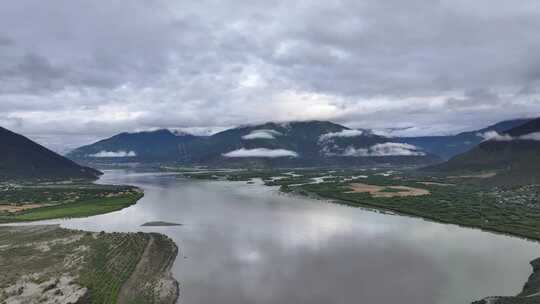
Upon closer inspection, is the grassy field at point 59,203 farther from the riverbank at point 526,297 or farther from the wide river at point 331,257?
the riverbank at point 526,297

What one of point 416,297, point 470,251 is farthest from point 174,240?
point 470,251

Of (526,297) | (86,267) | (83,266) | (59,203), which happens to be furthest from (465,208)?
(59,203)

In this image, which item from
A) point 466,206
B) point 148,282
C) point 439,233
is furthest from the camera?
point 466,206

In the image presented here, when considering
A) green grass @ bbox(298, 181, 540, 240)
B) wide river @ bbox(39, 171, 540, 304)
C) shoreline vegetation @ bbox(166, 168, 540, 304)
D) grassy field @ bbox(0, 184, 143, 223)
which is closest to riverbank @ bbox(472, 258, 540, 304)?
shoreline vegetation @ bbox(166, 168, 540, 304)

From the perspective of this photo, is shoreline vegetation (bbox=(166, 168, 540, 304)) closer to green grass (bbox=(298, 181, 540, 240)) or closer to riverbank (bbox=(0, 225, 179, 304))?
green grass (bbox=(298, 181, 540, 240))

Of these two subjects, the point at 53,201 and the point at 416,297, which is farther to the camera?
the point at 53,201

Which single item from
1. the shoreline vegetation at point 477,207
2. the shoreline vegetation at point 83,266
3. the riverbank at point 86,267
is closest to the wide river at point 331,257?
the shoreline vegetation at point 83,266

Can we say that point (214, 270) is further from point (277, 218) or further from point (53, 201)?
point (53, 201)
